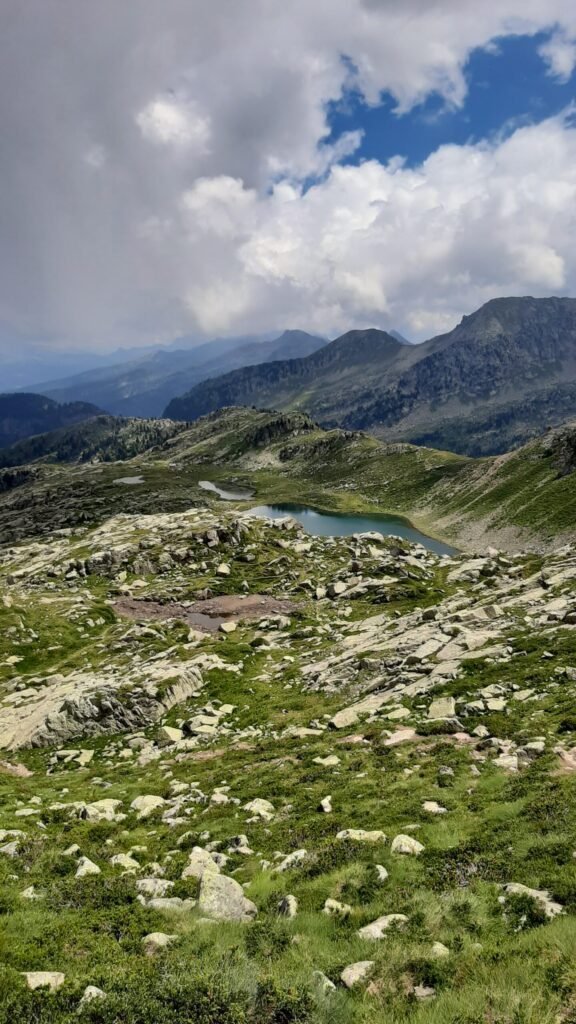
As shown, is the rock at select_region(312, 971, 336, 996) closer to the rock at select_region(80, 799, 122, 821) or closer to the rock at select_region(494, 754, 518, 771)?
the rock at select_region(494, 754, 518, 771)

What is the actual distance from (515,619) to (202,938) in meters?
31.9

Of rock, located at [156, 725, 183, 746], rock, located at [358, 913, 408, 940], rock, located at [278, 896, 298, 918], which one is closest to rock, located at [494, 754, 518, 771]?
rock, located at [358, 913, 408, 940]

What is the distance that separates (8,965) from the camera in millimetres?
9883

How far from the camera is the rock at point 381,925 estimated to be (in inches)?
435

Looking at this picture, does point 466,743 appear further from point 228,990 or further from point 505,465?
point 505,465

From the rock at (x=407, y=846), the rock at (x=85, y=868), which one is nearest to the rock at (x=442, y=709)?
the rock at (x=407, y=846)

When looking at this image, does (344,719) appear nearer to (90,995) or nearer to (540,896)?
(540,896)

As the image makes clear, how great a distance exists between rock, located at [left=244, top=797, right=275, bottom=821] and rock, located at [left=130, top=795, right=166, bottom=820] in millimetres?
4457

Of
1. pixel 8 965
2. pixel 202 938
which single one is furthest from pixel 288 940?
pixel 8 965

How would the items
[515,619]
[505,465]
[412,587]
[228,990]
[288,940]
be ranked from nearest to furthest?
[228,990] < [288,940] < [515,619] < [412,587] < [505,465]

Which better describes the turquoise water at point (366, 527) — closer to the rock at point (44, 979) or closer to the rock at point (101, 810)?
the rock at point (101, 810)

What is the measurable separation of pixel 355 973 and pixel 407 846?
510cm

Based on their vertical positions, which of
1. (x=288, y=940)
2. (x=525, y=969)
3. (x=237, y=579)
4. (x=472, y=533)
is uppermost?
(x=525, y=969)

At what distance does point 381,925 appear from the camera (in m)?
11.3
